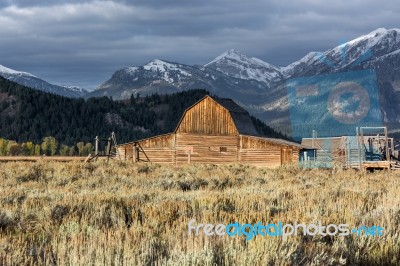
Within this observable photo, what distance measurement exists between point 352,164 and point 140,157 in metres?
21.5

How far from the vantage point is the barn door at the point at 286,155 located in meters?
43.7

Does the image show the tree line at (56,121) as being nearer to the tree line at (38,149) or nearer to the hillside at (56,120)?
the hillside at (56,120)

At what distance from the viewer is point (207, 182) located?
1761 cm

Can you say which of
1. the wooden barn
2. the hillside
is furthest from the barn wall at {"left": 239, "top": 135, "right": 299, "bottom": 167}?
the hillside

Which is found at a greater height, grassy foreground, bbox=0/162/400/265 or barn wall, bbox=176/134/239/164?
barn wall, bbox=176/134/239/164

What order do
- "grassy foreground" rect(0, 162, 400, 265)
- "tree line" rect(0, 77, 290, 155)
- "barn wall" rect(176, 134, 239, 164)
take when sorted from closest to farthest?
"grassy foreground" rect(0, 162, 400, 265) → "barn wall" rect(176, 134, 239, 164) → "tree line" rect(0, 77, 290, 155)

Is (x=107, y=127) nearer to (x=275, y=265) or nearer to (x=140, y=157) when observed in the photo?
(x=140, y=157)

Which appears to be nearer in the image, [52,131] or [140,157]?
[140,157]

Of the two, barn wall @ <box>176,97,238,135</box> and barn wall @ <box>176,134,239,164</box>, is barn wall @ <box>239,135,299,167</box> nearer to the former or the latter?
barn wall @ <box>176,134,239,164</box>

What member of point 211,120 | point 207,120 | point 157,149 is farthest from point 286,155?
point 157,149

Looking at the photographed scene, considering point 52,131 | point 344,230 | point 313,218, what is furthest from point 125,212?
point 52,131

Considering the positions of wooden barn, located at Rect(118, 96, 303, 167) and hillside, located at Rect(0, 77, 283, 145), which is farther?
hillside, located at Rect(0, 77, 283, 145)

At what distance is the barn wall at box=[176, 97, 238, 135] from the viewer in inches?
1905

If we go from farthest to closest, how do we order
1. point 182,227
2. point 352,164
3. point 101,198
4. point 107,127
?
point 107,127 → point 352,164 → point 101,198 → point 182,227
